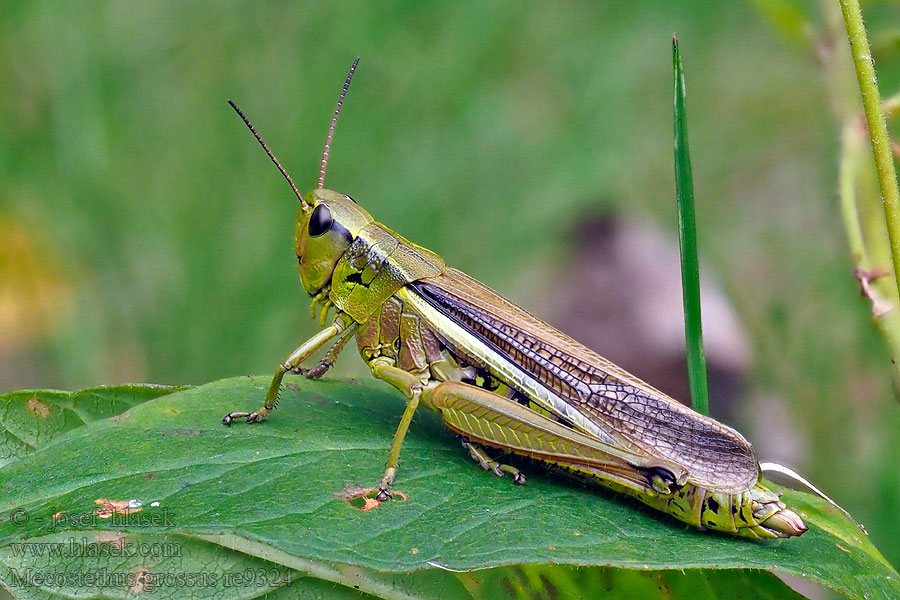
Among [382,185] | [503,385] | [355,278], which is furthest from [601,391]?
[382,185]

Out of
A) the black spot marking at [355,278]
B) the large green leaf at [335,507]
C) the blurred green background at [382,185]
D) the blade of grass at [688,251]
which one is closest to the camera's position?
the large green leaf at [335,507]

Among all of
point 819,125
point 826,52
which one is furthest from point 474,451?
point 819,125

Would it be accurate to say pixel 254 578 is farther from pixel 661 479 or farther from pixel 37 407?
pixel 661 479

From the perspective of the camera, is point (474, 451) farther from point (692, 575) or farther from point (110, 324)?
point (110, 324)

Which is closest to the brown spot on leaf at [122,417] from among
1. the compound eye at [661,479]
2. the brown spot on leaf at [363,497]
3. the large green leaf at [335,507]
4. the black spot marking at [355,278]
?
the large green leaf at [335,507]

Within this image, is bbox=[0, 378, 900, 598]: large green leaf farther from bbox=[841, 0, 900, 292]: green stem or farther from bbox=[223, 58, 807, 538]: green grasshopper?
bbox=[841, 0, 900, 292]: green stem

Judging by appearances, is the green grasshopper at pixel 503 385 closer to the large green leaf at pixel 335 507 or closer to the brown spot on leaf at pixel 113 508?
the large green leaf at pixel 335 507

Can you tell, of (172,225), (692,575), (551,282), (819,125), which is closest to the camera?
(692,575)

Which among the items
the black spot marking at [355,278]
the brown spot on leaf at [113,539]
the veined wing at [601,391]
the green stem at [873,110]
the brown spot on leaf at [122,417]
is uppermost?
the green stem at [873,110]
